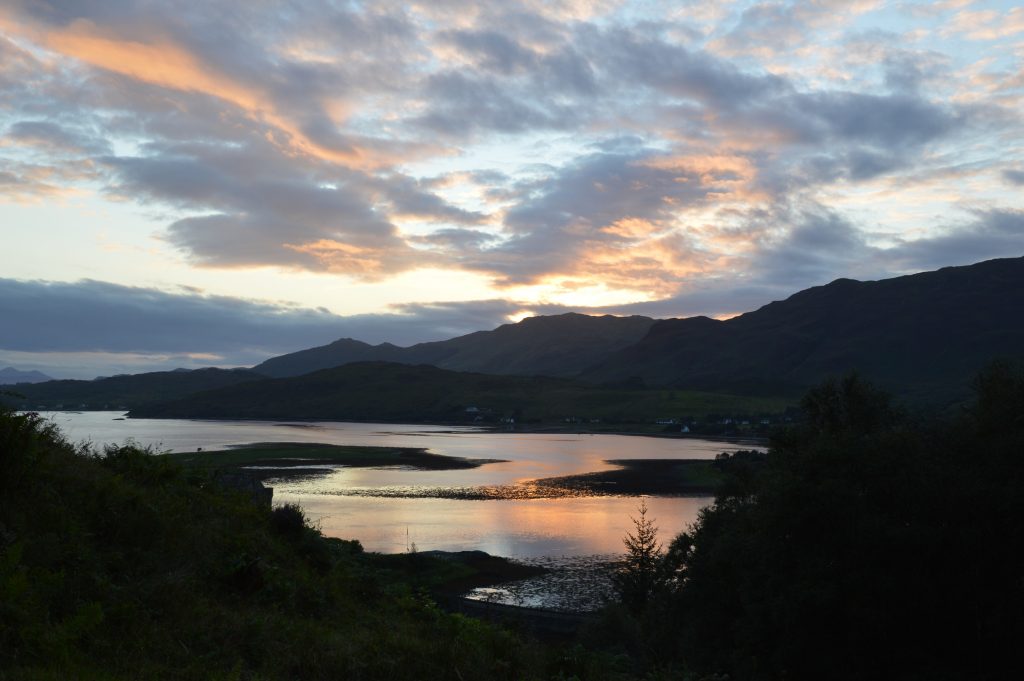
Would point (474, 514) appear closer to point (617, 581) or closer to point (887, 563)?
point (617, 581)

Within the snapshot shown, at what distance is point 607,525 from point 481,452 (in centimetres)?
8986

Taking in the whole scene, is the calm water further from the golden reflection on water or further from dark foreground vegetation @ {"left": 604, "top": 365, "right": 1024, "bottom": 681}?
dark foreground vegetation @ {"left": 604, "top": 365, "right": 1024, "bottom": 681}

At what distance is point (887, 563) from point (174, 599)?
2572 centimetres

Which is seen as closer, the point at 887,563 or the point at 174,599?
the point at 174,599

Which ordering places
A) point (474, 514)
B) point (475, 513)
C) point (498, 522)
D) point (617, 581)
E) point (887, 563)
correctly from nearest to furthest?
1. point (887, 563)
2. point (617, 581)
3. point (498, 522)
4. point (474, 514)
5. point (475, 513)

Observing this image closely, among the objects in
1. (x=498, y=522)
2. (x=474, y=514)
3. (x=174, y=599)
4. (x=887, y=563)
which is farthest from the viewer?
(x=474, y=514)

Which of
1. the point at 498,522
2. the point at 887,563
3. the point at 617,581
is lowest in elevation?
the point at 498,522

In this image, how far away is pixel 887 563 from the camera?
27.4m

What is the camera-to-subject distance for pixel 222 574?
14539 millimetres

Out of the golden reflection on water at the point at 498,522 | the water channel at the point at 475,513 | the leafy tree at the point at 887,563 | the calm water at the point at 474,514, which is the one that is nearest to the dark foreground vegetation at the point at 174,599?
the leafy tree at the point at 887,563

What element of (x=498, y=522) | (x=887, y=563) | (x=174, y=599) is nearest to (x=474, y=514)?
(x=498, y=522)

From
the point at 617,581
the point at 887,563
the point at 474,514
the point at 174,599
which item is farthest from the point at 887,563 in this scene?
the point at 474,514

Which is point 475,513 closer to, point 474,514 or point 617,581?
point 474,514

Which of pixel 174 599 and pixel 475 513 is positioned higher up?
pixel 174 599
